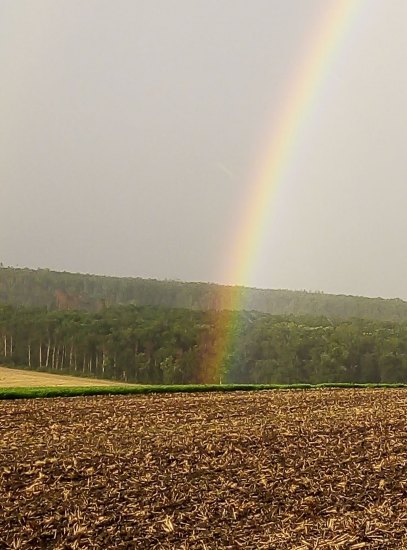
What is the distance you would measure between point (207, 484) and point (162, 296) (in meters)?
109

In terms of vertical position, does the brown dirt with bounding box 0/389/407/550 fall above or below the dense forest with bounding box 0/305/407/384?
above

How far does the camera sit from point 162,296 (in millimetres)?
120062

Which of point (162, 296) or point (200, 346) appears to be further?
point (162, 296)

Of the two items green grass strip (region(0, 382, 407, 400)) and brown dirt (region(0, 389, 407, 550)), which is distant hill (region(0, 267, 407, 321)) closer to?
green grass strip (region(0, 382, 407, 400))

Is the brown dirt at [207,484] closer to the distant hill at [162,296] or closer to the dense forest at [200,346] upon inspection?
the dense forest at [200,346]

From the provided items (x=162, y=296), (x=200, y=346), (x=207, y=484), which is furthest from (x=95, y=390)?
(x=162, y=296)

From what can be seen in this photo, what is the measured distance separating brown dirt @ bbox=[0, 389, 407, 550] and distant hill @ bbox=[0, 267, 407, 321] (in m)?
89.9

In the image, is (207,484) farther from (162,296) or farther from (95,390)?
(162,296)

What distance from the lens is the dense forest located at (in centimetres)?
8050

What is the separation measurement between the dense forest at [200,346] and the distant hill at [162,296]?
10.1 m

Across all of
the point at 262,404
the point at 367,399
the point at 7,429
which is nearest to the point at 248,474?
the point at 7,429

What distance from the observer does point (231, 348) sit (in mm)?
89625

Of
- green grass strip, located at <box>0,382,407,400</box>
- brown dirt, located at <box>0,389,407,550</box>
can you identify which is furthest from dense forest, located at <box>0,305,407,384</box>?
brown dirt, located at <box>0,389,407,550</box>

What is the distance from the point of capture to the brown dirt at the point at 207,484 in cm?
904
